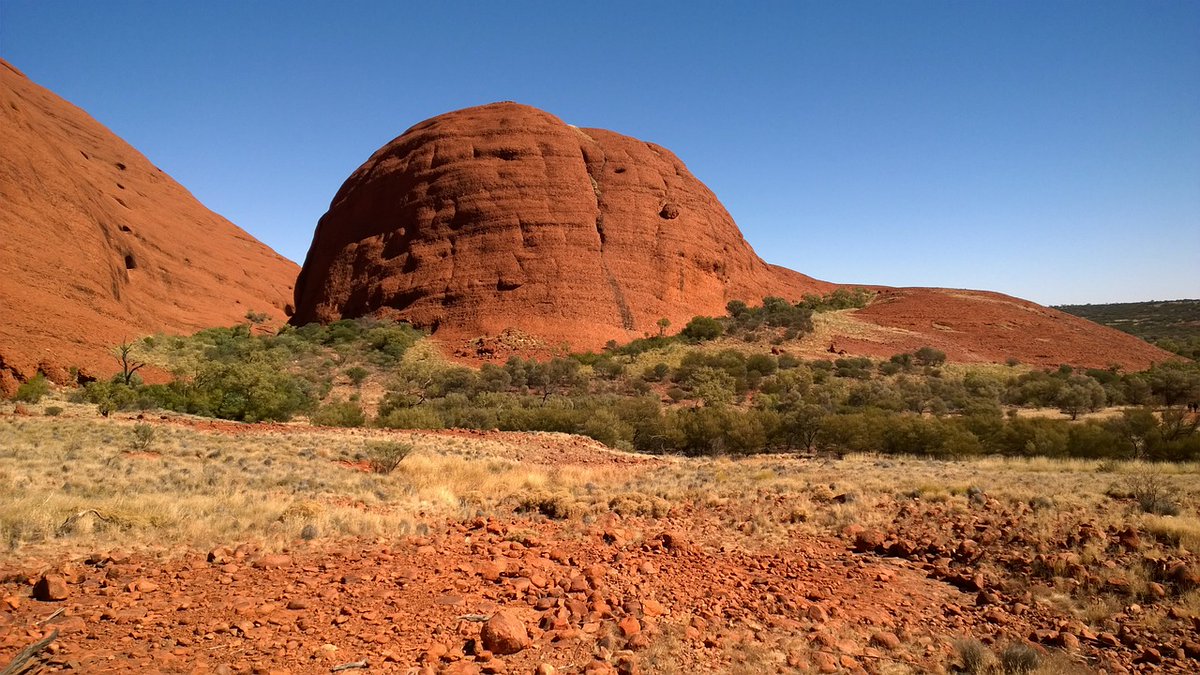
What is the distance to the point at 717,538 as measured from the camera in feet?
20.9

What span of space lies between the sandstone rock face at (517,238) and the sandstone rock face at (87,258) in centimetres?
1005

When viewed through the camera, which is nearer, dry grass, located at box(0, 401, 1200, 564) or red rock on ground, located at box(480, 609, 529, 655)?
red rock on ground, located at box(480, 609, 529, 655)

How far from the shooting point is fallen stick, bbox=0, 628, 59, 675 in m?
2.81

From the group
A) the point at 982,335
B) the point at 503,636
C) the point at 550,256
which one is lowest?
the point at 503,636

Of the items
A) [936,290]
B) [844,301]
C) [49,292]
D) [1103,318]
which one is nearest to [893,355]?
[844,301]

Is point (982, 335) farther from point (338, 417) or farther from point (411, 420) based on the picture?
point (338, 417)

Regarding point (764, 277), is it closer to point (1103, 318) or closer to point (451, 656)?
point (451, 656)

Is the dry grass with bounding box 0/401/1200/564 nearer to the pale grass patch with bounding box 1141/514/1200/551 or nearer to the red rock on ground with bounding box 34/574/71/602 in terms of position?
the pale grass patch with bounding box 1141/514/1200/551

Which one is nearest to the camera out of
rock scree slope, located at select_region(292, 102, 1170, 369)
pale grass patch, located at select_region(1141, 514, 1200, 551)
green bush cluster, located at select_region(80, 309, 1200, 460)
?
pale grass patch, located at select_region(1141, 514, 1200, 551)

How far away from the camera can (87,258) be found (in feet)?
94.7

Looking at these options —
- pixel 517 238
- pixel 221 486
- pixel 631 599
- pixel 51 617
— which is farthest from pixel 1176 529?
pixel 517 238

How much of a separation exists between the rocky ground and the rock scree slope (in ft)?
104

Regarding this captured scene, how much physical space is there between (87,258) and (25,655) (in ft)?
113

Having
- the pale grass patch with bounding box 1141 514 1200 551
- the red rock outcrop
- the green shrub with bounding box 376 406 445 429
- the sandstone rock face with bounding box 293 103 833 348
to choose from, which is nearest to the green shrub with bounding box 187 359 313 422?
the green shrub with bounding box 376 406 445 429
